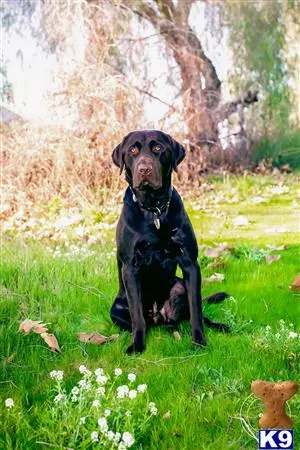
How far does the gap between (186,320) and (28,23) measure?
867 centimetres

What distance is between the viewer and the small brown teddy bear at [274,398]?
7.77 ft

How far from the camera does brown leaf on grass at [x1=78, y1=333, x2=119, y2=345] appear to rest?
12.6 feet

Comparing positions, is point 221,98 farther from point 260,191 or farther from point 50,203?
point 50,203

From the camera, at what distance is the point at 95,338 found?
3867 millimetres

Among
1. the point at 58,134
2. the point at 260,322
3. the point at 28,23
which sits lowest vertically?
the point at 260,322

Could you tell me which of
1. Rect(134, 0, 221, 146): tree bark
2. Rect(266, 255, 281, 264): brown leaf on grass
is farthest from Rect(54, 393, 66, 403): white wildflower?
Rect(134, 0, 221, 146): tree bark

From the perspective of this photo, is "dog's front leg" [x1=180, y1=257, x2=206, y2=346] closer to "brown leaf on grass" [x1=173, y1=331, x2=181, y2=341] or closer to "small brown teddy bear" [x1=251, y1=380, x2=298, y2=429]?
"brown leaf on grass" [x1=173, y1=331, x2=181, y2=341]

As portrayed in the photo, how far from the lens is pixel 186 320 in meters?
4.10

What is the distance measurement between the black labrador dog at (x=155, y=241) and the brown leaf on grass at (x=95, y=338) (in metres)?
0.14

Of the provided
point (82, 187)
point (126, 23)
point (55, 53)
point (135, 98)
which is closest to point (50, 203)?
point (82, 187)

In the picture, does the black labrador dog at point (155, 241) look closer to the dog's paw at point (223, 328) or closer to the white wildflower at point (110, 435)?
the dog's paw at point (223, 328)

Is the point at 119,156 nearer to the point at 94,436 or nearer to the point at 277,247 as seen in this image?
the point at 94,436

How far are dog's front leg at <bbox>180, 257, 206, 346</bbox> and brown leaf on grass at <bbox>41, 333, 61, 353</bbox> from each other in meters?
0.85

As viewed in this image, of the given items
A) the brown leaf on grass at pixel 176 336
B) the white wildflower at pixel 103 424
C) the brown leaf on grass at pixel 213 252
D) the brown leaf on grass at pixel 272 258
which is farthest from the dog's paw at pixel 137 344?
the brown leaf on grass at pixel 272 258
